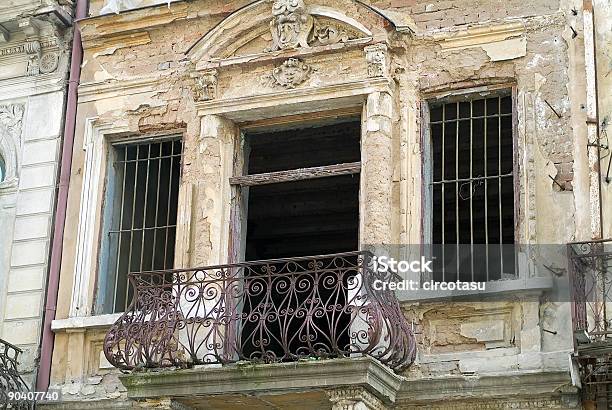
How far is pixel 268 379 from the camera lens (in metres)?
10.2

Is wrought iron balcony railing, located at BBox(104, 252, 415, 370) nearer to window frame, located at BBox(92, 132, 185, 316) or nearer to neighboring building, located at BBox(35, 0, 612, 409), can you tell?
neighboring building, located at BBox(35, 0, 612, 409)

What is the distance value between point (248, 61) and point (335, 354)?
340cm

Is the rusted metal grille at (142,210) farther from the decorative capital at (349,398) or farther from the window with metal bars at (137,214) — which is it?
the decorative capital at (349,398)

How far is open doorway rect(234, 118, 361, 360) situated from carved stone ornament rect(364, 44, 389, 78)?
0.68 metres

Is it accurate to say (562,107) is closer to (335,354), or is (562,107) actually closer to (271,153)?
(335,354)

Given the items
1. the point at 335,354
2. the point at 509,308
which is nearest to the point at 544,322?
the point at 509,308

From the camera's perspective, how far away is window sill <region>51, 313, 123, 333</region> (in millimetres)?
11820

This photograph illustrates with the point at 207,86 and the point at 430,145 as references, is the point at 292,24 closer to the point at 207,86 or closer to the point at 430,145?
the point at 207,86

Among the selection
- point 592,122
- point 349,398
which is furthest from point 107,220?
point 592,122

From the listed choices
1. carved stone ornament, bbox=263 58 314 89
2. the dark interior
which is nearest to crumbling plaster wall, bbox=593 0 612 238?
carved stone ornament, bbox=263 58 314 89

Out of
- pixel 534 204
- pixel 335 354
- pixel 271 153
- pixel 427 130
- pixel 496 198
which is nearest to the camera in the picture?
pixel 335 354

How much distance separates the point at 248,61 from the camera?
12.2 metres

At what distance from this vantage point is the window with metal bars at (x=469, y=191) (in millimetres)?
11117

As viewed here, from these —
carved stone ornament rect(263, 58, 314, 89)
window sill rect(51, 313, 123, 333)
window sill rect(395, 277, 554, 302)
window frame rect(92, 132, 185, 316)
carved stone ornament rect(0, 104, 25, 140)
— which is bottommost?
window sill rect(51, 313, 123, 333)
